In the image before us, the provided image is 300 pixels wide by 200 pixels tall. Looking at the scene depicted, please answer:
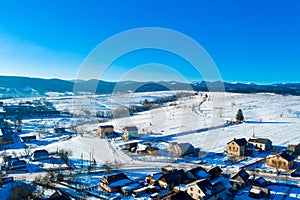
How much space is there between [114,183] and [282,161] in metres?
10.1

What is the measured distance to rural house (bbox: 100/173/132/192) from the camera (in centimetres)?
1295

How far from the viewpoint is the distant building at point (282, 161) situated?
15.5 metres

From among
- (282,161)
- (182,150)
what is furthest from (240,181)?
(182,150)

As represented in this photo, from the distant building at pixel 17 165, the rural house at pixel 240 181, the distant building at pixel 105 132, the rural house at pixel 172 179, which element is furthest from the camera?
the distant building at pixel 105 132

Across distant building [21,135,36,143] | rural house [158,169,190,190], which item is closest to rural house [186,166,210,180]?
rural house [158,169,190,190]

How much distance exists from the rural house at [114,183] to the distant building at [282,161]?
9.06 meters

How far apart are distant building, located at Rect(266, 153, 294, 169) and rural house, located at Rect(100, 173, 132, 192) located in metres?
9.06

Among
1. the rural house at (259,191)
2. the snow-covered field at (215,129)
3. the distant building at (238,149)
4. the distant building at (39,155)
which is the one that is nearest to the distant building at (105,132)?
the snow-covered field at (215,129)

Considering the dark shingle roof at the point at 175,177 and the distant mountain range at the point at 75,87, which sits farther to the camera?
the distant mountain range at the point at 75,87

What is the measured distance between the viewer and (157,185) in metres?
13.3

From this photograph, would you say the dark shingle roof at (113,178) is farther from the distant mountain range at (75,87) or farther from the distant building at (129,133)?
the distant mountain range at (75,87)

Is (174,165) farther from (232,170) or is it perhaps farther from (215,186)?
(215,186)

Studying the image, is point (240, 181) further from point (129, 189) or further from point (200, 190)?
point (129, 189)

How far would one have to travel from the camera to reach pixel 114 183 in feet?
43.3
